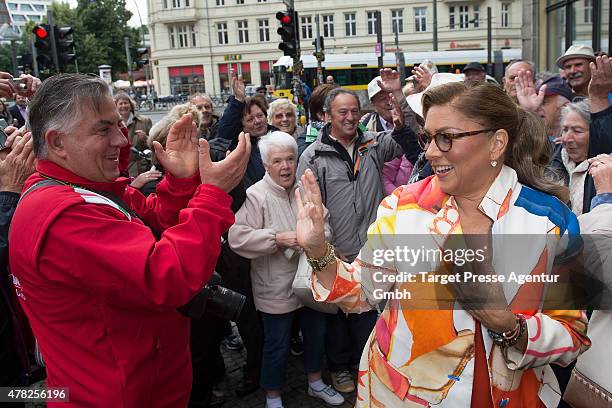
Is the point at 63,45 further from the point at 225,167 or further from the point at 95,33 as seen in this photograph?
the point at 95,33

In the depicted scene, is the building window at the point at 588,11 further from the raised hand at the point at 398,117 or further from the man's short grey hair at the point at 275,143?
the man's short grey hair at the point at 275,143

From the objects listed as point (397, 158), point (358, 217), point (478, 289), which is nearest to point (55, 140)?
point (478, 289)

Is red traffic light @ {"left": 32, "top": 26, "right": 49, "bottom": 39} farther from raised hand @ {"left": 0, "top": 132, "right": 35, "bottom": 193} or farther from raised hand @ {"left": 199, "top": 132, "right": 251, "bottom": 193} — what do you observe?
raised hand @ {"left": 199, "top": 132, "right": 251, "bottom": 193}

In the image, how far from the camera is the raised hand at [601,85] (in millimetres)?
3029

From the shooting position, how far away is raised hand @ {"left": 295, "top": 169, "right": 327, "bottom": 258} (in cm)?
189

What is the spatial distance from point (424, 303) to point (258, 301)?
2042mm

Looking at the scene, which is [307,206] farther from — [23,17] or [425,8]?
[23,17]

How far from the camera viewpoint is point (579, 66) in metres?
5.00

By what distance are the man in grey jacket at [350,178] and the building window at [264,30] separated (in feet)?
154

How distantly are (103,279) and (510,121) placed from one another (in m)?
1.59

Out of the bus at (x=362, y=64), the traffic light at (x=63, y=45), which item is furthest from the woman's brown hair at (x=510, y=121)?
the bus at (x=362, y=64)

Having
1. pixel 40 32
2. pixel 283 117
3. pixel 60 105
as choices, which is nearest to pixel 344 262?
pixel 60 105

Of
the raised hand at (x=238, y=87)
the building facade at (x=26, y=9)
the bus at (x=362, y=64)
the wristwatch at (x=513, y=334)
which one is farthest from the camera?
the building facade at (x=26, y=9)

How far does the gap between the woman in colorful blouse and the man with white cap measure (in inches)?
143
